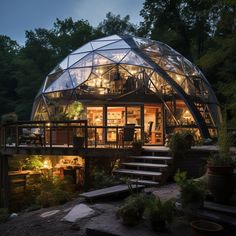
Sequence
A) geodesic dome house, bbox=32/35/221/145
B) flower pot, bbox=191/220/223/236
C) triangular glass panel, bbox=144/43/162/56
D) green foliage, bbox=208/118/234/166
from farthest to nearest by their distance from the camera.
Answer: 1. triangular glass panel, bbox=144/43/162/56
2. geodesic dome house, bbox=32/35/221/145
3. green foliage, bbox=208/118/234/166
4. flower pot, bbox=191/220/223/236

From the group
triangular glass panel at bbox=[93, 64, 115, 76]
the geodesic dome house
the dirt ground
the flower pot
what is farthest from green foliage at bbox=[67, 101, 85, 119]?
the flower pot

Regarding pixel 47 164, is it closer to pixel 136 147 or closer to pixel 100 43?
pixel 136 147

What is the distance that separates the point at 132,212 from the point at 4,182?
7.32 metres

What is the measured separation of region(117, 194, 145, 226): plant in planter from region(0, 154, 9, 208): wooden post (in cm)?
701

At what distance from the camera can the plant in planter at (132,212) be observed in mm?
5270

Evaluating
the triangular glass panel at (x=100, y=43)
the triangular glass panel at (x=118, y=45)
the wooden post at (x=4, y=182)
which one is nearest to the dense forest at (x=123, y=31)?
the triangular glass panel at (x=118, y=45)

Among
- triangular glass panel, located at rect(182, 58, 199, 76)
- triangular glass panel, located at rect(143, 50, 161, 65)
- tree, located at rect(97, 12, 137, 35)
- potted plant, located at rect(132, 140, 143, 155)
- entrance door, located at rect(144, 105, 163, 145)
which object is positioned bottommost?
potted plant, located at rect(132, 140, 143, 155)

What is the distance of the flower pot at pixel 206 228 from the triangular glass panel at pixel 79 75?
11448 millimetres

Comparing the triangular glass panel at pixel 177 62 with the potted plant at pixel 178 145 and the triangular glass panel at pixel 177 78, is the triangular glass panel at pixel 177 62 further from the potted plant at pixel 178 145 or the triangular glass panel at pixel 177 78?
the potted plant at pixel 178 145

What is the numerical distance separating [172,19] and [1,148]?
19.5m

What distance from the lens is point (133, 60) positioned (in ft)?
51.6

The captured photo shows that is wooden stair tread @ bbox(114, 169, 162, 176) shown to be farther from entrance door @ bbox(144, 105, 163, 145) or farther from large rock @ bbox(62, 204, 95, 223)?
entrance door @ bbox(144, 105, 163, 145)

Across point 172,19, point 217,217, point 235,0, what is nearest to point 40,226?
point 217,217

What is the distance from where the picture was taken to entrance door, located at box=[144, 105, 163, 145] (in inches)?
595
